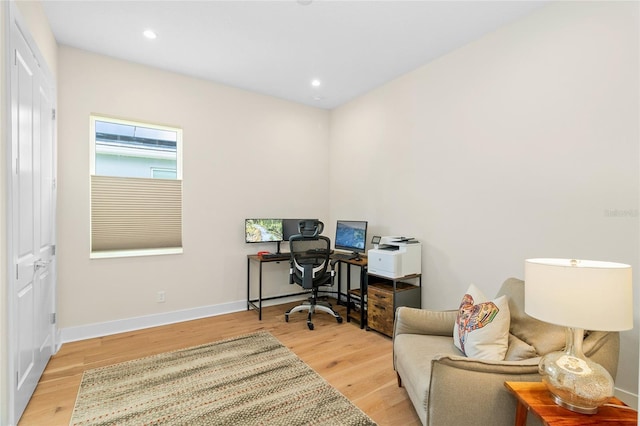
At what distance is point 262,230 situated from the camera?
167 inches

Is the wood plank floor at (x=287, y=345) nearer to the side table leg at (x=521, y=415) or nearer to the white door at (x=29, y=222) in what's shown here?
the white door at (x=29, y=222)

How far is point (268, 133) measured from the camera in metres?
4.39

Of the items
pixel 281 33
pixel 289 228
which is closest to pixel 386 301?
pixel 289 228

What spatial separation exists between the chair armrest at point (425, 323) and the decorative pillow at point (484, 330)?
22cm

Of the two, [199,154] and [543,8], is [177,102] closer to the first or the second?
[199,154]

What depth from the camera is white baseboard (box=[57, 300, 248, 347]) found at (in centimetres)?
319

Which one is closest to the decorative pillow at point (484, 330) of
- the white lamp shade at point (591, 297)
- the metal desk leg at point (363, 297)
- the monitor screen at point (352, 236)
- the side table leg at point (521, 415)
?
the side table leg at point (521, 415)

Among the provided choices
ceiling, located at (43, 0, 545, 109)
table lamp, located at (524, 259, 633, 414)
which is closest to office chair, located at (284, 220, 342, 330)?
ceiling, located at (43, 0, 545, 109)

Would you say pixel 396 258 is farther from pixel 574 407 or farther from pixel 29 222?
pixel 29 222

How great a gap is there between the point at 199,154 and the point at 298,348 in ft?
8.27

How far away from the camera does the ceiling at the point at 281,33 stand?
251 cm

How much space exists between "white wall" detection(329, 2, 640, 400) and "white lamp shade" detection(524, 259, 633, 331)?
114 cm

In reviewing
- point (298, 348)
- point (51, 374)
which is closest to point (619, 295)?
point (298, 348)

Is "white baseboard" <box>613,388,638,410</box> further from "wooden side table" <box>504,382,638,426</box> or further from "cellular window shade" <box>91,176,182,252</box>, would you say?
"cellular window shade" <box>91,176,182,252</box>
